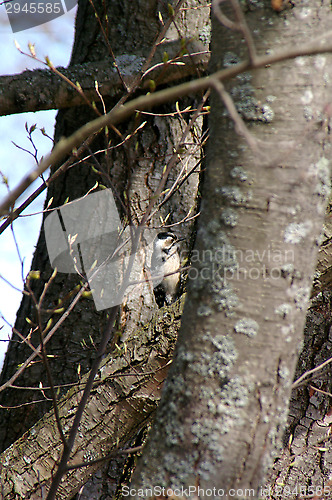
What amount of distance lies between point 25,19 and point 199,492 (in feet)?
8.45

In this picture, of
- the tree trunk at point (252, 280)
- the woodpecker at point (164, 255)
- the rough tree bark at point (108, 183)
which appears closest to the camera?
the tree trunk at point (252, 280)

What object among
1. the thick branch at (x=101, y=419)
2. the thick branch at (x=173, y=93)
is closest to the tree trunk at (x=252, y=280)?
the thick branch at (x=173, y=93)

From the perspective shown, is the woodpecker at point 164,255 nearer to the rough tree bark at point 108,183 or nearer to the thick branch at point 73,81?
the rough tree bark at point 108,183

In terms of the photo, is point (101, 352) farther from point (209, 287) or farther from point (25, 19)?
point (25, 19)

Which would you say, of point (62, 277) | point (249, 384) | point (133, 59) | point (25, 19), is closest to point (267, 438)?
point (249, 384)

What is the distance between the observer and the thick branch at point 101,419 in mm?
1425

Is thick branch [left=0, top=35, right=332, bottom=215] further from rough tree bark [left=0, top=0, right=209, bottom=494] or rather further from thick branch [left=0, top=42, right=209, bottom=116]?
thick branch [left=0, top=42, right=209, bottom=116]

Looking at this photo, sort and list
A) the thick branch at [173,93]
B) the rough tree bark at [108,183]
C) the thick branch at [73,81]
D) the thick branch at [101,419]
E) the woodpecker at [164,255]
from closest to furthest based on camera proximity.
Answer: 1. the thick branch at [173,93]
2. the thick branch at [101,419]
3. the thick branch at [73,81]
4. the rough tree bark at [108,183]
5. the woodpecker at [164,255]

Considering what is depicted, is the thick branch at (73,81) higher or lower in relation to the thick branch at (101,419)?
higher

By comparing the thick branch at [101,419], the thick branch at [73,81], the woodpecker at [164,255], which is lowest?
the thick branch at [101,419]

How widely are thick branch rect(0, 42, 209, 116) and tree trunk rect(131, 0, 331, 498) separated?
49.8 inches

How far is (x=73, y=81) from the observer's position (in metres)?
2.01

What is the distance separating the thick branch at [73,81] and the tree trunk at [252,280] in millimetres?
1266

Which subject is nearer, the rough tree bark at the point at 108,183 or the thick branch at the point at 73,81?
the thick branch at the point at 73,81
